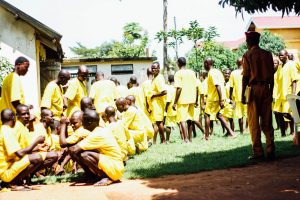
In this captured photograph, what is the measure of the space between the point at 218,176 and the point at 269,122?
165cm

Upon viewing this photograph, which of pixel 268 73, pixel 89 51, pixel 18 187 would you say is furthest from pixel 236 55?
pixel 89 51

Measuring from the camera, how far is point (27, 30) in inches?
505

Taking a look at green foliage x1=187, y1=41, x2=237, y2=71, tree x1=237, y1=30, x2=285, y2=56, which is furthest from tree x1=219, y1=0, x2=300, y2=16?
tree x1=237, y1=30, x2=285, y2=56

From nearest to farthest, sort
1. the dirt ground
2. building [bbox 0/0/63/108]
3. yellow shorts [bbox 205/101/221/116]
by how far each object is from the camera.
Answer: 1. the dirt ground
2. yellow shorts [bbox 205/101/221/116]
3. building [bbox 0/0/63/108]

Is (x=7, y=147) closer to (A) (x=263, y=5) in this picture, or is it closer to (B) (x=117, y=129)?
(B) (x=117, y=129)

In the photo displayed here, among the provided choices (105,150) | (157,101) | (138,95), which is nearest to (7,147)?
(105,150)

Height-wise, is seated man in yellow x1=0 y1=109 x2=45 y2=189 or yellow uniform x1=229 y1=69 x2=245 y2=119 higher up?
yellow uniform x1=229 y1=69 x2=245 y2=119

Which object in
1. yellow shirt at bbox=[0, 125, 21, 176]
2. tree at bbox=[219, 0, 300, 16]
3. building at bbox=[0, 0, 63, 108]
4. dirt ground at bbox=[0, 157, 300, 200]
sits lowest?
dirt ground at bbox=[0, 157, 300, 200]

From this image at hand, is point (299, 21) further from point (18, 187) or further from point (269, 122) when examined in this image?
point (18, 187)

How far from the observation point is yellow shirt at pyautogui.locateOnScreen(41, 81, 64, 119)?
7.10 meters

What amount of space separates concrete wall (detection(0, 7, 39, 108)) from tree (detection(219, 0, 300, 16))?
895 cm

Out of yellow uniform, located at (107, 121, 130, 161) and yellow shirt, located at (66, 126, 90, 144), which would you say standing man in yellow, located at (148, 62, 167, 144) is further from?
yellow shirt, located at (66, 126, 90, 144)

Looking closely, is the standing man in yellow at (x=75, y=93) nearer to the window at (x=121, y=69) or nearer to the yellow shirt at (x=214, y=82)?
the yellow shirt at (x=214, y=82)

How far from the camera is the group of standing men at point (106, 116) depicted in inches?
219
